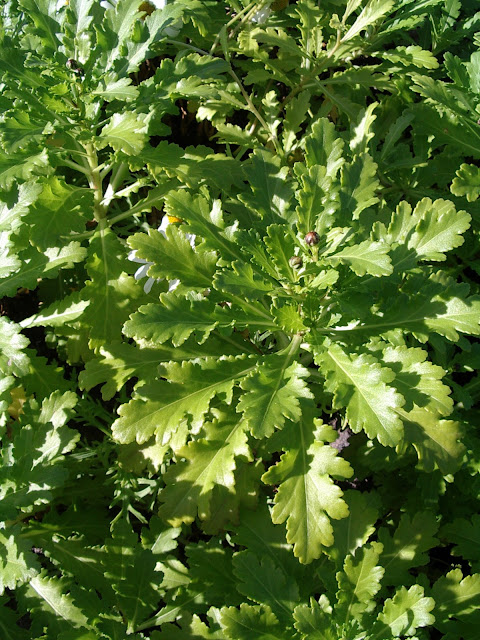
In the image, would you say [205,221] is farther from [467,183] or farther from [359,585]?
[359,585]

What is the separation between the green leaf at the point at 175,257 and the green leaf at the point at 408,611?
1095 millimetres

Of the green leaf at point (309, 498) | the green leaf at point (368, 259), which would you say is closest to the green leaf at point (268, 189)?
the green leaf at point (368, 259)

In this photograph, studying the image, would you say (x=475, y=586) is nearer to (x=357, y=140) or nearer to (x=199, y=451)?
(x=199, y=451)

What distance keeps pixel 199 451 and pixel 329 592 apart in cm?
62

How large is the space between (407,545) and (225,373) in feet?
2.89

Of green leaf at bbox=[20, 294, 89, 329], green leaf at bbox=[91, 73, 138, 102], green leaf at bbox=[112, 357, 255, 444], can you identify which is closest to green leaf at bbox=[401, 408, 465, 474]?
green leaf at bbox=[112, 357, 255, 444]

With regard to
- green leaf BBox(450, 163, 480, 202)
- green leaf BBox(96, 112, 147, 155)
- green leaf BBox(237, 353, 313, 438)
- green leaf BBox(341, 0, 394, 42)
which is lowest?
green leaf BBox(237, 353, 313, 438)

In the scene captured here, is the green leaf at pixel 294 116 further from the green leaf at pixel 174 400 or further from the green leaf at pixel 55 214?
the green leaf at pixel 174 400

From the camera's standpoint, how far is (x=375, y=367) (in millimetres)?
1659

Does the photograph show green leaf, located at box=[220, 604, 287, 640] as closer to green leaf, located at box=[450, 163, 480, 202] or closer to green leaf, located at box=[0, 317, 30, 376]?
green leaf, located at box=[0, 317, 30, 376]

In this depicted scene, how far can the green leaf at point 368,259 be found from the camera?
160 centimetres

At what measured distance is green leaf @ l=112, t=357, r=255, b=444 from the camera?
70.9 inches

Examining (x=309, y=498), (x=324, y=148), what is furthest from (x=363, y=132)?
(x=309, y=498)

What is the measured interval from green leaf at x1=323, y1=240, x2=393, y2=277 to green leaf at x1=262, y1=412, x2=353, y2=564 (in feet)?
1.76
